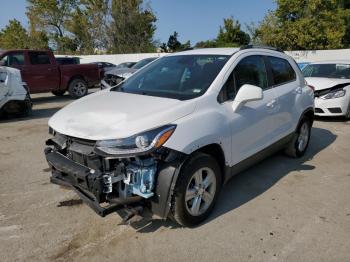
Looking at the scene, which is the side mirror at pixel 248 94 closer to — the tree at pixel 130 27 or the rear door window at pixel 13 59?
the rear door window at pixel 13 59

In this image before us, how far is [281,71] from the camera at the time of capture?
Result: 536 cm

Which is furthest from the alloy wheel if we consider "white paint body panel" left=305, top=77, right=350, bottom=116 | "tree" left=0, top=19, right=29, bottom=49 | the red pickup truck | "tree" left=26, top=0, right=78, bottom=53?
"tree" left=0, top=19, right=29, bottom=49

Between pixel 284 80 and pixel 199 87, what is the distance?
6.42 feet

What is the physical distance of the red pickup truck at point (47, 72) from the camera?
12695 mm

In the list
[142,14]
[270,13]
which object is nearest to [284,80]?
[270,13]

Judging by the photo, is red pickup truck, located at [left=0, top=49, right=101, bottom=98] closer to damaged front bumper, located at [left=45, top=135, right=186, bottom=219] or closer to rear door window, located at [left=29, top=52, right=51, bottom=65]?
rear door window, located at [left=29, top=52, right=51, bottom=65]

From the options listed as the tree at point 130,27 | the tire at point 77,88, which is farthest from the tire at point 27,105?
the tree at point 130,27

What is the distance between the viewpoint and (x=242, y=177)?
5141 millimetres

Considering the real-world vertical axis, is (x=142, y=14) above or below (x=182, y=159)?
above

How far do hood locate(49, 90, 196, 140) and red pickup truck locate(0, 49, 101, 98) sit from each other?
29.9ft

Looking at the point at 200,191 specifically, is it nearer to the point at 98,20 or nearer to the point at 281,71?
the point at 281,71

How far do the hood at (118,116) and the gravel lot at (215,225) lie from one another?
1.04m

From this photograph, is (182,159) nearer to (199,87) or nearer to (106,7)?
(199,87)

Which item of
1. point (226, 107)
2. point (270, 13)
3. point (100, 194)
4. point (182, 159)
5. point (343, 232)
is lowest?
point (343, 232)
